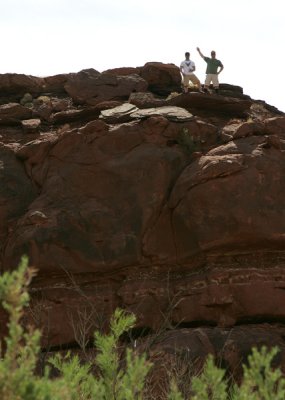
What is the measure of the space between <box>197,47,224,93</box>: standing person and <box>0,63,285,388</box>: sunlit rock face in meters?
4.19

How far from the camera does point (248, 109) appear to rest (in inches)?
694

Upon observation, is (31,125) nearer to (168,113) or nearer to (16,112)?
(16,112)

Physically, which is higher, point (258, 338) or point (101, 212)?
point (101, 212)

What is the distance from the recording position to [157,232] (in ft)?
42.7

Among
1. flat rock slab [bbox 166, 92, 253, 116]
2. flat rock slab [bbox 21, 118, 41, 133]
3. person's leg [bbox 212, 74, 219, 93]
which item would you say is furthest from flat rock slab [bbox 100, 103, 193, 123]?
person's leg [bbox 212, 74, 219, 93]

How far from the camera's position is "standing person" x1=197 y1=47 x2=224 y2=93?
17.7m

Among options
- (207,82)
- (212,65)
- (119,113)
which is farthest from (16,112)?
(212,65)

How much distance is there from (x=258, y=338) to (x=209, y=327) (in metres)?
1.01

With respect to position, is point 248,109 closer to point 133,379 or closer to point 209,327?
point 209,327

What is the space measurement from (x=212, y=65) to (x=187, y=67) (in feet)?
2.39

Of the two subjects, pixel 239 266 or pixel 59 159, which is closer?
pixel 239 266

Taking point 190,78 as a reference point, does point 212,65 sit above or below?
above

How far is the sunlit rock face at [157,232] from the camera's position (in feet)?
40.7

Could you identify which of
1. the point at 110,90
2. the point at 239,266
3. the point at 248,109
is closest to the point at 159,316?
the point at 239,266
